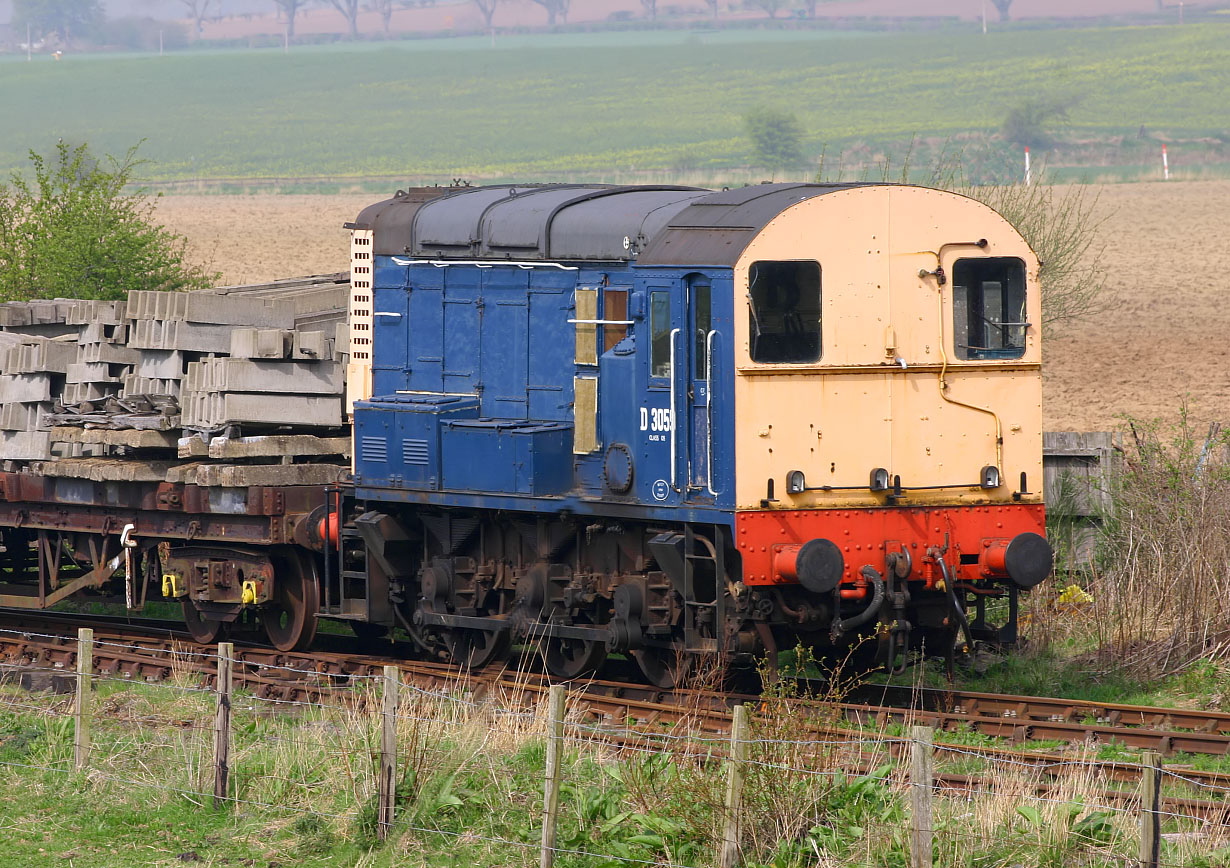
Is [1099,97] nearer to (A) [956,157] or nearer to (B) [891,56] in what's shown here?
(B) [891,56]

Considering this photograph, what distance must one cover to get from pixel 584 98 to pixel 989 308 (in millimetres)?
106602

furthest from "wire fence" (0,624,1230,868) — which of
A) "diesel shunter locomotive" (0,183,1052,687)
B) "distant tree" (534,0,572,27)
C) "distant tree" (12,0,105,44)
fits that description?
"distant tree" (12,0,105,44)

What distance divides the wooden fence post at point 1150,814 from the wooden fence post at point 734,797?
1.87m

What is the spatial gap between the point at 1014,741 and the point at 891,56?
120m

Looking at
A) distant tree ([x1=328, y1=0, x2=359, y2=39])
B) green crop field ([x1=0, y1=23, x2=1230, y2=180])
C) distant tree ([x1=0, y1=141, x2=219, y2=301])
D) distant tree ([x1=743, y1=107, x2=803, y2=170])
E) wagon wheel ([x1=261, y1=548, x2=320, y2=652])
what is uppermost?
distant tree ([x1=328, y1=0, x2=359, y2=39])

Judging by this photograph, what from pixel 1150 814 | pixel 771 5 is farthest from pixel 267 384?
pixel 771 5

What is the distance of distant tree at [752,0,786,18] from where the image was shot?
563 feet

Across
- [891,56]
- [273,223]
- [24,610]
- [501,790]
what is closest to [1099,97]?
[891,56]

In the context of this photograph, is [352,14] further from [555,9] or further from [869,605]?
[869,605]

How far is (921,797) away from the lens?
7699mm

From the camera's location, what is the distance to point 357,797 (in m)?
9.42

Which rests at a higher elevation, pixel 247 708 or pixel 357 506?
pixel 357 506

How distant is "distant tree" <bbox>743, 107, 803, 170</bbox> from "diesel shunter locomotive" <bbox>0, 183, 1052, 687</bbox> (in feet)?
230

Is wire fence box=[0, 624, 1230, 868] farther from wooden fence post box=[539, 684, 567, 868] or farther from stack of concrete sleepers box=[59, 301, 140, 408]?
stack of concrete sleepers box=[59, 301, 140, 408]
